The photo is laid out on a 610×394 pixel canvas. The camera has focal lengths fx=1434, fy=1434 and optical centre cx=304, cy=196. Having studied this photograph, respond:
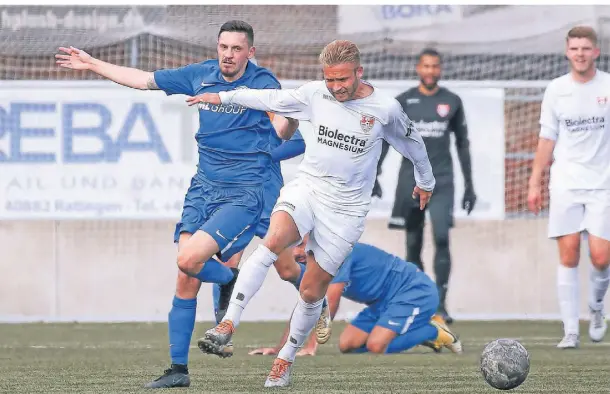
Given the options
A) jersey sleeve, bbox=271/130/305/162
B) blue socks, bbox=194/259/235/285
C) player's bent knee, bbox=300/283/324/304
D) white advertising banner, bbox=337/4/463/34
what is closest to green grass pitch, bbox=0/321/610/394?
player's bent knee, bbox=300/283/324/304

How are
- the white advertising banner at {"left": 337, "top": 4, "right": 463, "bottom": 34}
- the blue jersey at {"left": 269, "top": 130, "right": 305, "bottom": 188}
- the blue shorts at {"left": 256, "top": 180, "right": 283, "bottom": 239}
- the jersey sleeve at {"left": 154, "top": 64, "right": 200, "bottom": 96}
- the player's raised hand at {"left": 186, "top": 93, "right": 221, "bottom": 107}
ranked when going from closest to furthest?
the player's raised hand at {"left": 186, "top": 93, "right": 221, "bottom": 107}
the jersey sleeve at {"left": 154, "top": 64, "right": 200, "bottom": 96}
the blue shorts at {"left": 256, "top": 180, "right": 283, "bottom": 239}
the blue jersey at {"left": 269, "top": 130, "right": 305, "bottom": 188}
the white advertising banner at {"left": 337, "top": 4, "right": 463, "bottom": 34}

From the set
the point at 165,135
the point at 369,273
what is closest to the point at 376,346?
the point at 369,273

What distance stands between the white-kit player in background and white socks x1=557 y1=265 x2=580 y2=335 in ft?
10.2

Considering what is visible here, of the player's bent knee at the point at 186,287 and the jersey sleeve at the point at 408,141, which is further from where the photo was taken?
the player's bent knee at the point at 186,287

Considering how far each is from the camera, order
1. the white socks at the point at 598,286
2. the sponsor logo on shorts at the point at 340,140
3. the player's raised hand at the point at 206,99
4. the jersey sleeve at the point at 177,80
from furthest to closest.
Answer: the white socks at the point at 598,286
the jersey sleeve at the point at 177,80
the sponsor logo on shorts at the point at 340,140
the player's raised hand at the point at 206,99

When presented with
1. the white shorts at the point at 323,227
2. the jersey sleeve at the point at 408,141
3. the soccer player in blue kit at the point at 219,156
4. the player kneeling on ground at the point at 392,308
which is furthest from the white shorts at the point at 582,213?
the white shorts at the point at 323,227

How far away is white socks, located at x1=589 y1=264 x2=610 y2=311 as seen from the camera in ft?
34.0

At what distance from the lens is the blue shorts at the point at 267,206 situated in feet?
27.0

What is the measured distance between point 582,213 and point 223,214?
3.45 meters

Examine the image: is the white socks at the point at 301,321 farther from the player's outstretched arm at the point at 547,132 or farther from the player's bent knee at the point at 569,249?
the player's bent knee at the point at 569,249

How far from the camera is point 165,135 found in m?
14.0

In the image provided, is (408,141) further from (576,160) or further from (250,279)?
(576,160)

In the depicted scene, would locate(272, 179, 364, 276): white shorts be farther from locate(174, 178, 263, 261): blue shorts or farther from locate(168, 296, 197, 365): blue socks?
locate(168, 296, 197, 365): blue socks

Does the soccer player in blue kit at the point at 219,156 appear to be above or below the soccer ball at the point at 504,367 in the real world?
above
